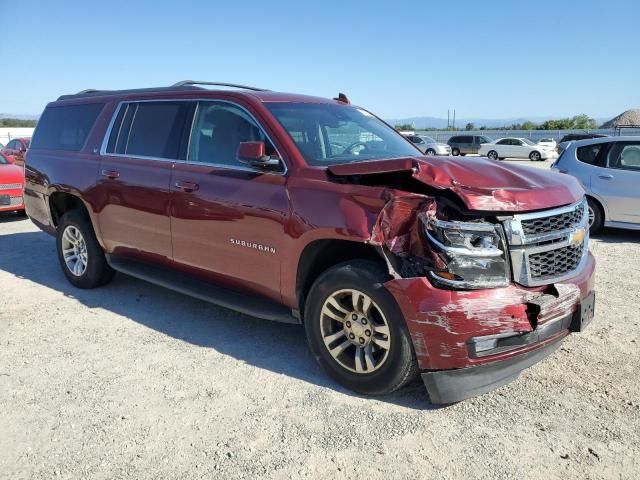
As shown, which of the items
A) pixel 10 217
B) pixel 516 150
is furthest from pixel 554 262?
pixel 516 150

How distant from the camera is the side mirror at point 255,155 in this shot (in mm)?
3711

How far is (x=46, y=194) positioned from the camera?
19.8 feet

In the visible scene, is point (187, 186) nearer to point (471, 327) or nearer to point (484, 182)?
point (484, 182)

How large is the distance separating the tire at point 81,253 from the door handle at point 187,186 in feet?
5.49

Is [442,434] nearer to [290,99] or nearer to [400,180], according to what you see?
[400,180]

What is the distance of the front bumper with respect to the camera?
3006 millimetres

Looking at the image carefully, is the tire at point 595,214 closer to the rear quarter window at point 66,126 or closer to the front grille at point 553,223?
the front grille at point 553,223

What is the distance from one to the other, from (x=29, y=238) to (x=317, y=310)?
22.8ft

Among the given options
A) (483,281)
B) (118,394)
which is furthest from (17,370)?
(483,281)

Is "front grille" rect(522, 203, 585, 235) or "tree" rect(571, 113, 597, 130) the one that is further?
"tree" rect(571, 113, 597, 130)

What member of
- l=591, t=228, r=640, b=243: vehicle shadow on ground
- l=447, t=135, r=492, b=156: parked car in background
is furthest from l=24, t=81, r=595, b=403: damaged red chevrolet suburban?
l=447, t=135, r=492, b=156: parked car in background

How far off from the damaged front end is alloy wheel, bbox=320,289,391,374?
0.27 metres

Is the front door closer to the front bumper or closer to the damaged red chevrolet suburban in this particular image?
the damaged red chevrolet suburban

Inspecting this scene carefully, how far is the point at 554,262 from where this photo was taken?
10.9 ft
